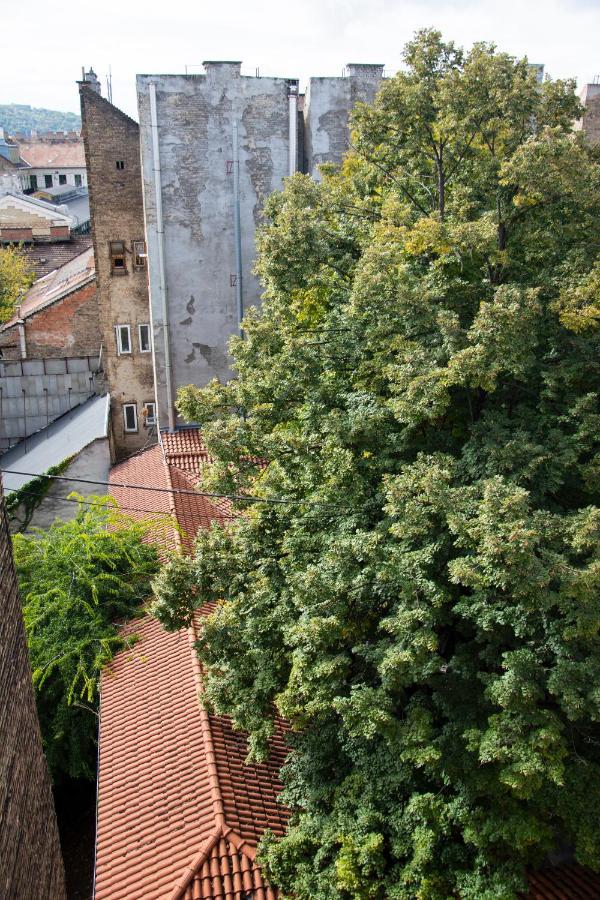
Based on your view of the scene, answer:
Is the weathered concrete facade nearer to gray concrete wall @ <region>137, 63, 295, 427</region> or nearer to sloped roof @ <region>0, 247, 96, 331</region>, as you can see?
gray concrete wall @ <region>137, 63, 295, 427</region>

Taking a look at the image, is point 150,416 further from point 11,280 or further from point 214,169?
point 11,280

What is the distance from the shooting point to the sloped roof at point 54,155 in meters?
70.7

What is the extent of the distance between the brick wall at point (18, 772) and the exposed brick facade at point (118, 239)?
53.5ft

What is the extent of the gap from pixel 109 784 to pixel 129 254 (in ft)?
53.9

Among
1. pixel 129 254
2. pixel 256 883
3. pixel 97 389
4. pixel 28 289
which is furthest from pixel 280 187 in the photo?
pixel 28 289

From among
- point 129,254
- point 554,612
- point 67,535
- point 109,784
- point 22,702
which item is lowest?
point 109,784

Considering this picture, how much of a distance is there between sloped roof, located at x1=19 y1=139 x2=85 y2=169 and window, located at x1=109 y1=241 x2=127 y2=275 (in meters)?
52.2

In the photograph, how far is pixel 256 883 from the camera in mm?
10211

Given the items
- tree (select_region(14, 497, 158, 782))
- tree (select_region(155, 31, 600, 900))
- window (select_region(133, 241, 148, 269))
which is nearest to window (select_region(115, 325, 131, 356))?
window (select_region(133, 241, 148, 269))

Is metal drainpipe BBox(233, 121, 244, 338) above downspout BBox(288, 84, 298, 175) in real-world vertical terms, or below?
below

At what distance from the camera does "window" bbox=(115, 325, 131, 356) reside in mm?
24594

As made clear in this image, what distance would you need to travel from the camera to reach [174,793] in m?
11.7

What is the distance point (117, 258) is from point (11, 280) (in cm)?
1681

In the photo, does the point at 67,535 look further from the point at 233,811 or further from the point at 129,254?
the point at 129,254
